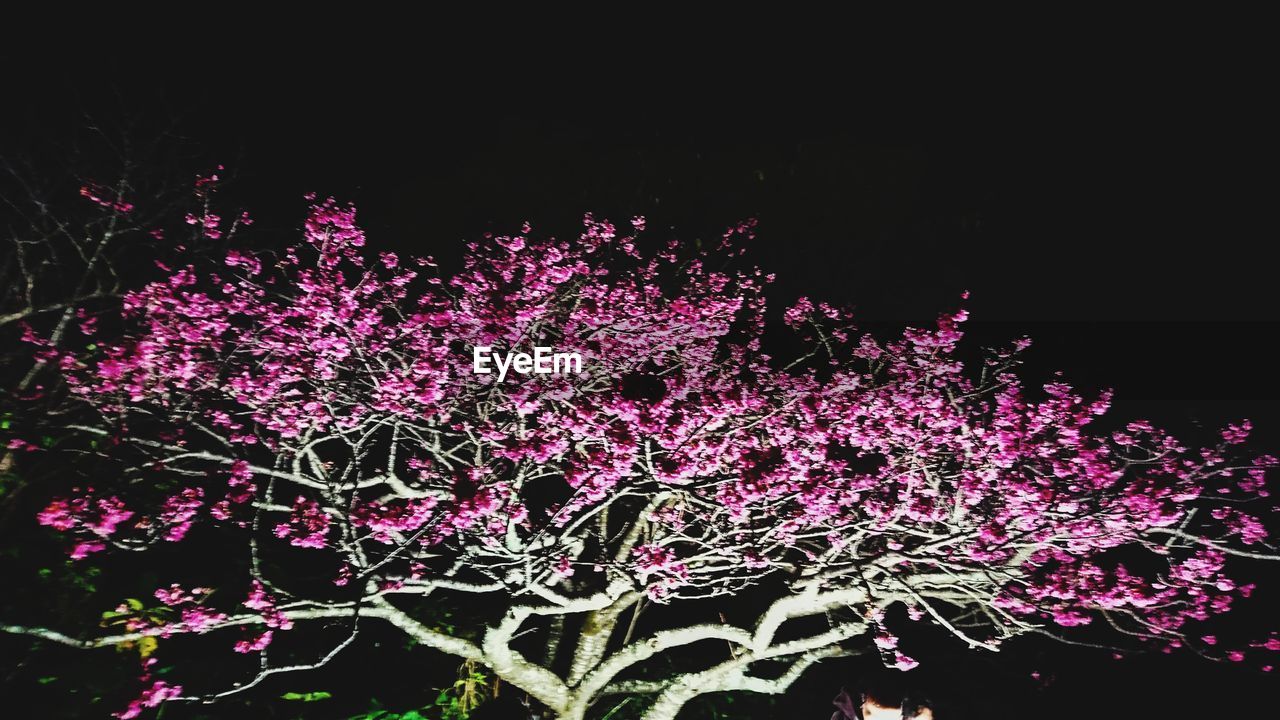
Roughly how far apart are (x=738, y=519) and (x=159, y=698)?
4.20 metres

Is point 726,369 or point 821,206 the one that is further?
point 821,206

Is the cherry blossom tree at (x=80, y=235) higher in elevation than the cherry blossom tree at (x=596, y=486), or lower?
higher

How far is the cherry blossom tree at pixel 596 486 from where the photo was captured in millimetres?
4926

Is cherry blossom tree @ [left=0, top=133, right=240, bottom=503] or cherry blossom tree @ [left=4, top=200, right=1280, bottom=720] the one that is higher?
cherry blossom tree @ [left=0, top=133, right=240, bottom=503]

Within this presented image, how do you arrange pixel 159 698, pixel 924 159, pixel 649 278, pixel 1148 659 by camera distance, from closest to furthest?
pixel 159 698 → pixel 1148 659 → pixel 649 278 → pixel 924 159

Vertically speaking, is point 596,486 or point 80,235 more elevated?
point 80,235

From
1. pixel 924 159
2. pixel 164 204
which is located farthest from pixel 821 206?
pixel 164 204

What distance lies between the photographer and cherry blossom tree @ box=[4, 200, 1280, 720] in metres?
4.93

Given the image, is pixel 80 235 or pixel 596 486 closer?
pixel 596 486

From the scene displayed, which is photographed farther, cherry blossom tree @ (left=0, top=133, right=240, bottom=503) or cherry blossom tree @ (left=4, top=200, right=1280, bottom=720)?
cherry blossom tree @ (left=0, top=133, right=240, bottom=503)

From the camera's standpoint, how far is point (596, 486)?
518cm

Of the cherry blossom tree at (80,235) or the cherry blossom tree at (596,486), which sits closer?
the cherry blossom tree at (596,486)

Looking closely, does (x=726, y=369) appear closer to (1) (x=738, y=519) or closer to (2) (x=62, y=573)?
(1) (x=738, y=519)

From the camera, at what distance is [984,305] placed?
27.9ft
